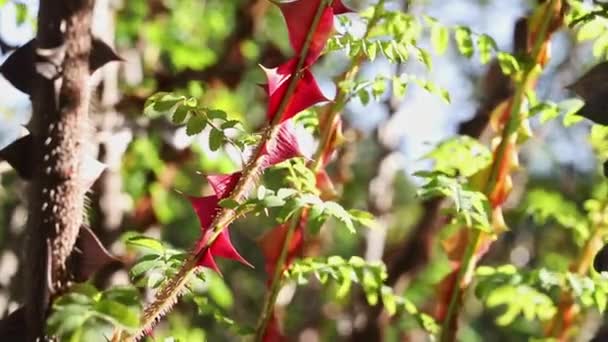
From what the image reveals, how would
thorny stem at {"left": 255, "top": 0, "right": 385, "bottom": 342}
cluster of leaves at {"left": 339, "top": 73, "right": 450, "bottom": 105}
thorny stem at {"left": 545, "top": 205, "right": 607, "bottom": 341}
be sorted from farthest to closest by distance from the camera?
thorny stem at {"left": 545, "top": 205, "right": 607, "bottom": 341} → thorny stem at {"left": 255, "top": 0, "right": 385, "bottom": 342} → cluster of leaves at {"left": 339, "top": 73, "right": 450, "bottom": 105}

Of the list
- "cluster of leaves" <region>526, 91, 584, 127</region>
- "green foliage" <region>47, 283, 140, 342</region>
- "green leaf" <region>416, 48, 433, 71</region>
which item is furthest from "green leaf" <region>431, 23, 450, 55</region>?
"green foliage" <region>47, 283, 140, 342</region>

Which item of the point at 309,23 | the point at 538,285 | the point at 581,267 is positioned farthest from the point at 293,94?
the point at 581,267

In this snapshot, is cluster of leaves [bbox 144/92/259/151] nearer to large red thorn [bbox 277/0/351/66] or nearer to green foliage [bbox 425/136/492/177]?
large red thorn [bbox 277/0/351/66]

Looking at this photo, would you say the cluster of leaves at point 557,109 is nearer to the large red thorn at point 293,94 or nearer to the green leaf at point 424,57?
the green leaf at point 424,57

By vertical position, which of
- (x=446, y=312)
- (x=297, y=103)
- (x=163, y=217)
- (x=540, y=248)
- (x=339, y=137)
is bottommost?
(x=540, y=248)

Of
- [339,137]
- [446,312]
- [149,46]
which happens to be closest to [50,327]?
[339,137]

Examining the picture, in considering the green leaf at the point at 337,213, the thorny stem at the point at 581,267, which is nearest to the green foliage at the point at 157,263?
the green leaf at the point at 337,213

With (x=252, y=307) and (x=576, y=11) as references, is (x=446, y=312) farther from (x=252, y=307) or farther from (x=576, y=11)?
(x=252, y=307)
